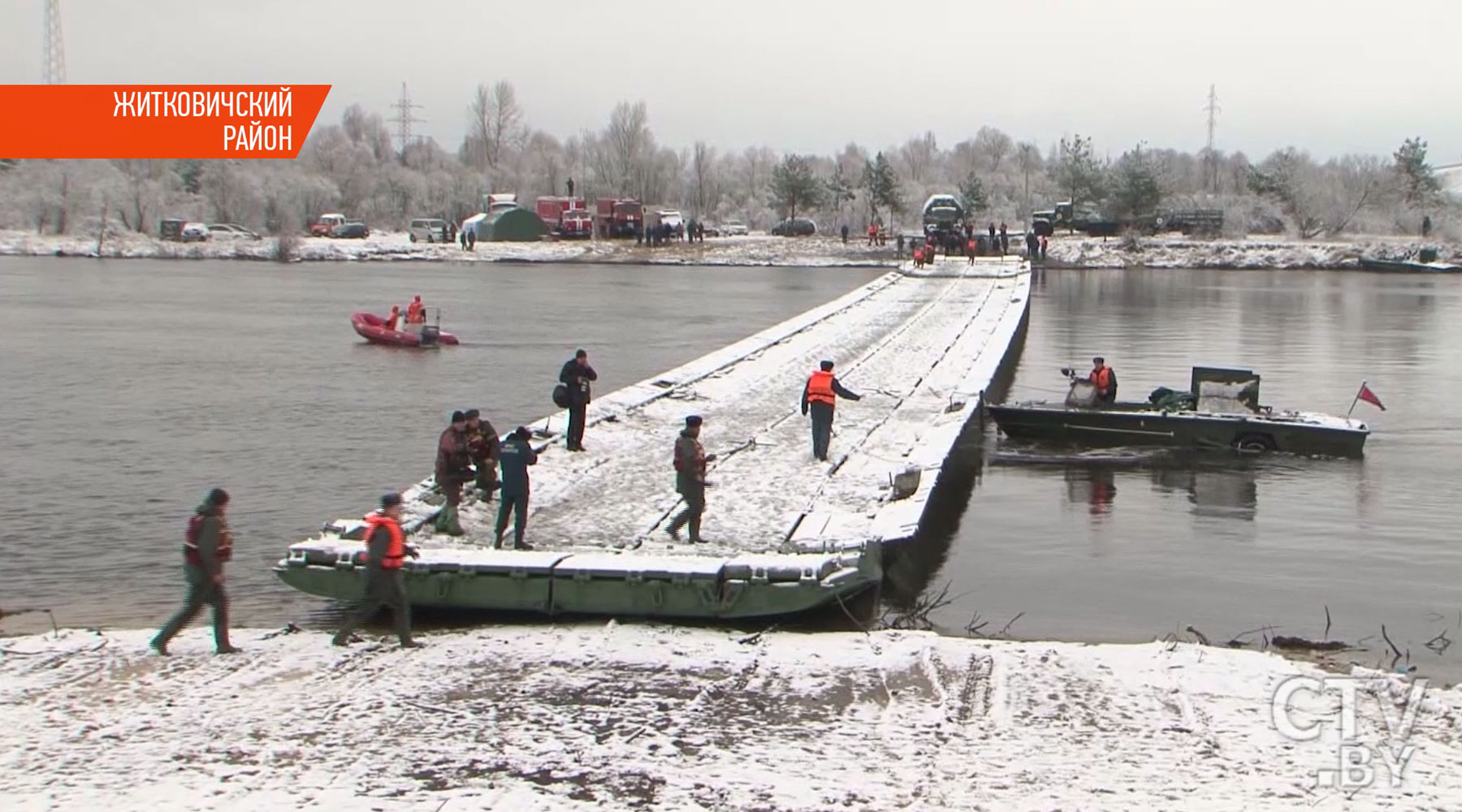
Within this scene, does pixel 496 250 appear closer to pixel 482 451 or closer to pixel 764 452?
pixel 764 452

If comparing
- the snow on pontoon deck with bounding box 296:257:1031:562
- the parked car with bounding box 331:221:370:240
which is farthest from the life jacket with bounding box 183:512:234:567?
the parked car with bounding box 331:221:370:240

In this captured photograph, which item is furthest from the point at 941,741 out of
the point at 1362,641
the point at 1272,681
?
the point at 1362,641

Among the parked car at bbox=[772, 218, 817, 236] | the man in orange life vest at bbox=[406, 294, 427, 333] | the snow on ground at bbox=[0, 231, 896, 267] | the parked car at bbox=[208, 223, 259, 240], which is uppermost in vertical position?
the parked car at bbox=[772, 218, 817, 236]

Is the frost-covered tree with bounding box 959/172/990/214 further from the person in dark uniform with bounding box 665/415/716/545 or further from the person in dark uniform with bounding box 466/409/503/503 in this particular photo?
the person in dark uniform with bounding box 665/415/716/545

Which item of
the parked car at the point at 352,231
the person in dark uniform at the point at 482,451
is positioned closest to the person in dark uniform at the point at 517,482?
the person in dark uniform at the point at 482,451

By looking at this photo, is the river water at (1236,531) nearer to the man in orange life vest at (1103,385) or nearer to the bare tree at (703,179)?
Result: the man in orange life vest at (1103,385)

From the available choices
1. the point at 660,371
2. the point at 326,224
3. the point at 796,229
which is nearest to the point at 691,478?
the point at 660,371

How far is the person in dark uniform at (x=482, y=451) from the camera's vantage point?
57.6ft

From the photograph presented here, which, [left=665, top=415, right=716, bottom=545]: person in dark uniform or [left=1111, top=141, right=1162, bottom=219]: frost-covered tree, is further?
[left=1111, top=141, right=1162, bottom=219]: frost-covered tree

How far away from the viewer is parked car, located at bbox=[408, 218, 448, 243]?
108750mm

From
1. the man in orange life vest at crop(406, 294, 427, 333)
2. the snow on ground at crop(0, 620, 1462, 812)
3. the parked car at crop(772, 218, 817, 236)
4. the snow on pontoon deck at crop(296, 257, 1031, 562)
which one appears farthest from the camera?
the parked car at crop(772, 218, 817, 236)

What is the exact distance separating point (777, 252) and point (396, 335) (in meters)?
54.5

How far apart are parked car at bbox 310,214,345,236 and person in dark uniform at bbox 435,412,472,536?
103 m

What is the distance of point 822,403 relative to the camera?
21.4m
